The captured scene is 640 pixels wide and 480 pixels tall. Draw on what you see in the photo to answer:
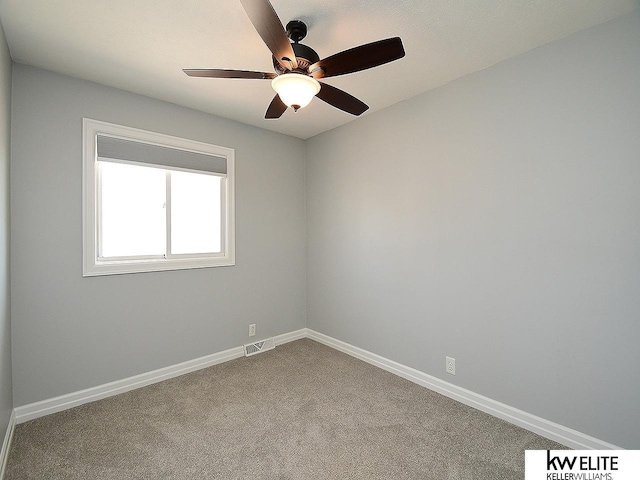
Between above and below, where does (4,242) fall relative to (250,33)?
below

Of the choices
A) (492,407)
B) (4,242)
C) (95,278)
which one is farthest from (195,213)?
(492,407)

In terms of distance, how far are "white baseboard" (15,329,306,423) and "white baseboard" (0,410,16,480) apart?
68 millimetres

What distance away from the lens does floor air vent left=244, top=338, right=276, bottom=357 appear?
10.9 ft

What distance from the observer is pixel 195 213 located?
10.2ft

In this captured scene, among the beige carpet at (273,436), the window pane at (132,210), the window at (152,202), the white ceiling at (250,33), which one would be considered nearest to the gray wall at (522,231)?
the white ceiling at (250,33)

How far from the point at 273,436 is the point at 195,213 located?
2.16 m

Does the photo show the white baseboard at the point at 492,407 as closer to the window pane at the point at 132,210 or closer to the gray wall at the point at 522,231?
the gray wall at the point at 522,231

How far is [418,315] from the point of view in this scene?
272 centimetres

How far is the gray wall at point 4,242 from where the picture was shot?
180 cm

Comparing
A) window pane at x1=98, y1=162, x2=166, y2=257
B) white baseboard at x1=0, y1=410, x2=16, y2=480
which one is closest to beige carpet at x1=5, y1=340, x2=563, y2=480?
white baseboard at x1=0, y1=410, x2=16, y2=480

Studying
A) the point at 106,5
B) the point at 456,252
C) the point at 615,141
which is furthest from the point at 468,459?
the point at 106,5

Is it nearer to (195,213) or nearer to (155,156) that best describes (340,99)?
(155,156)

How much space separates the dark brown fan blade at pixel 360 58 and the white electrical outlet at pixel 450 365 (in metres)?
2.25

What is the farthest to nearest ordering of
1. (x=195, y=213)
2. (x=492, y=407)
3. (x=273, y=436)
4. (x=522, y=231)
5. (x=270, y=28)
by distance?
(x=195, y=213) < (x=492, y=407) < (x=522, y=231) < (x=273, y=436) < (x=270, y=28)
